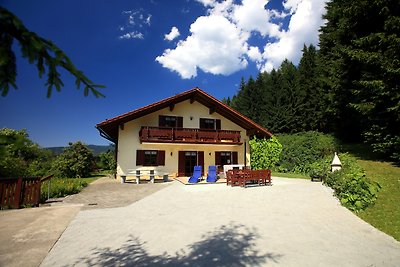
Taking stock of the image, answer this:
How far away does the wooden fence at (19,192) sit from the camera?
30.0 ft

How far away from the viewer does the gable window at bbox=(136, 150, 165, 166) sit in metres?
20.4

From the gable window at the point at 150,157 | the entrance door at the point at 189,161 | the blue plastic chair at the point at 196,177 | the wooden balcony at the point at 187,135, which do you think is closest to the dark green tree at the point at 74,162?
the gable window at the point at 150,157

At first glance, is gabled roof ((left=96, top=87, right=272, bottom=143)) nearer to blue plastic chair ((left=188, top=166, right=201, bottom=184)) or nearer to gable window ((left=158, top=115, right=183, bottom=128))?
gable window ((left=158, top=115, right=183, bottom=128))

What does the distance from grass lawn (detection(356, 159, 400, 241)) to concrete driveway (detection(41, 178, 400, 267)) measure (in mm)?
343

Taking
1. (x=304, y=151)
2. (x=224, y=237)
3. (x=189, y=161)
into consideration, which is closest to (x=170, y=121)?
(x=189, y=161)

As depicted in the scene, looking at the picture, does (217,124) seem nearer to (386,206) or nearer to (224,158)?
(224,158)

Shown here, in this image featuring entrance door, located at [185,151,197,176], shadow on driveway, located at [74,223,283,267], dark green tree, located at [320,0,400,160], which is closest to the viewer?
shadow on driveway, located at [74,223,283,267]

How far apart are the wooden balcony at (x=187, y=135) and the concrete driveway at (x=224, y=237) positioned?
10262 millimetres

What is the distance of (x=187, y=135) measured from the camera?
20.9m

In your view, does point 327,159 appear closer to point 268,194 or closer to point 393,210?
point 268,194

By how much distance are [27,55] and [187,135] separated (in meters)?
18.8

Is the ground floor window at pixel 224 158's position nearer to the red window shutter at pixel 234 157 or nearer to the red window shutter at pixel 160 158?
the red window shutter at pixel 234 157

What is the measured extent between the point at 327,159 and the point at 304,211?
40.2 ft

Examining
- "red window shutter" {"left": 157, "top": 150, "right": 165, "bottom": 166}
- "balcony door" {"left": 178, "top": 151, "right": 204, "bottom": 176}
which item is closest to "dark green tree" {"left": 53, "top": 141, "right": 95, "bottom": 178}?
"red window shutter" {"left": 157, "top": 150, "right": 165, "bottom": 166}
